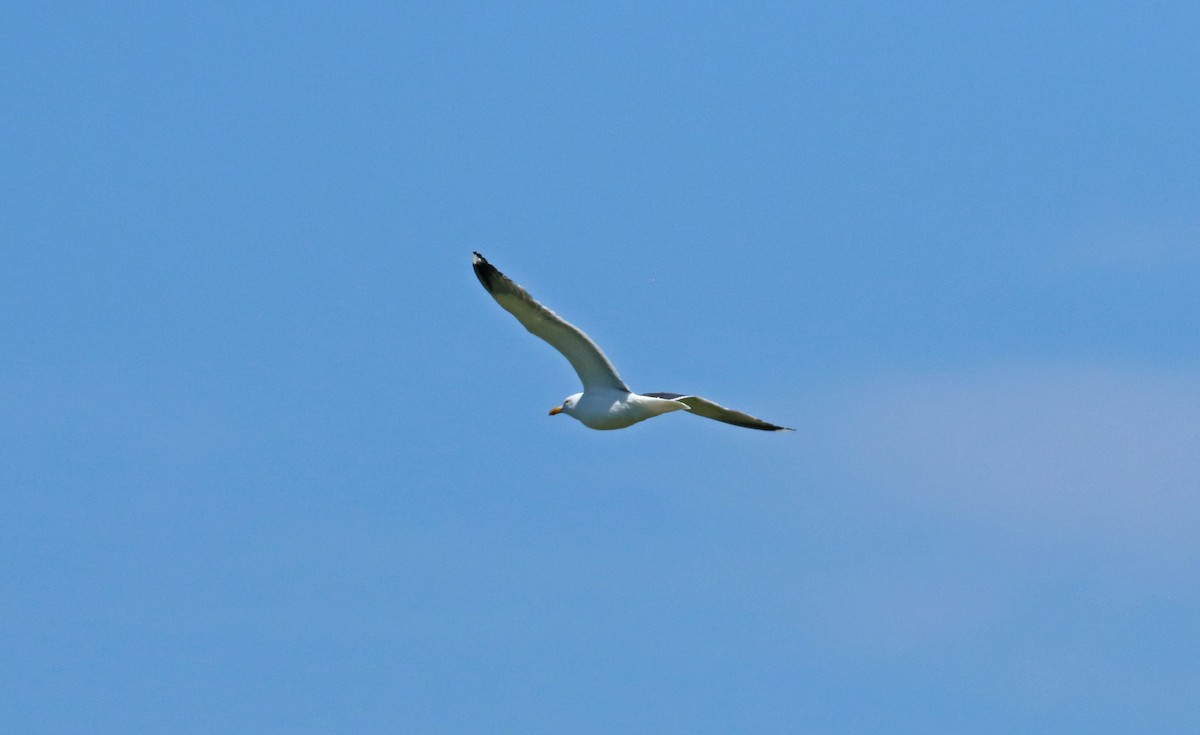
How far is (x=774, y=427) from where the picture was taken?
35906 millimetres

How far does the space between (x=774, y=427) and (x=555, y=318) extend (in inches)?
208

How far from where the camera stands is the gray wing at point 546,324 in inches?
1275

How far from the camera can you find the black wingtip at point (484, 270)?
32.4 meters

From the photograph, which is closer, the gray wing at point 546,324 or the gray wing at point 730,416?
the gray wing at point 546,324

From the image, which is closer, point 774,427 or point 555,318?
point 555,318

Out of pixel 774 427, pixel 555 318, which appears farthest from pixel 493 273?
pixel 774 427

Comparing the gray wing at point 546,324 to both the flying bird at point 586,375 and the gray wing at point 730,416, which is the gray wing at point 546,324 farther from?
the gray wing at point 730,416

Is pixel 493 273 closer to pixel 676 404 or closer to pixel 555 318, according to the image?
pixel 555 318

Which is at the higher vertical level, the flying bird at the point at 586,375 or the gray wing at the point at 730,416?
the gray wing at the point at 730,416

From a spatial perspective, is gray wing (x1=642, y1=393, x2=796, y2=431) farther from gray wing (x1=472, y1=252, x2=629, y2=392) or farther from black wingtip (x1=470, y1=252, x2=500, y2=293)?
black wingtip (x1=470, y1=252, x2=500, y2=293)

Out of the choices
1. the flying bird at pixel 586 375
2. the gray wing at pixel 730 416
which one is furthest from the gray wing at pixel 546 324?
the gray wing at pixel 730 416

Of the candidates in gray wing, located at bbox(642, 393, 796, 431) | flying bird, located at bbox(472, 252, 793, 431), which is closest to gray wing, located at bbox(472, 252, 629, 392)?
flying bird, located at bbox(472, 252, 793, 431)

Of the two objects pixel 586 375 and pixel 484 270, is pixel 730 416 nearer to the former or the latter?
pixel 586 375

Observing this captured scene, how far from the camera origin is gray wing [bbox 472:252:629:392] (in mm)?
32375
